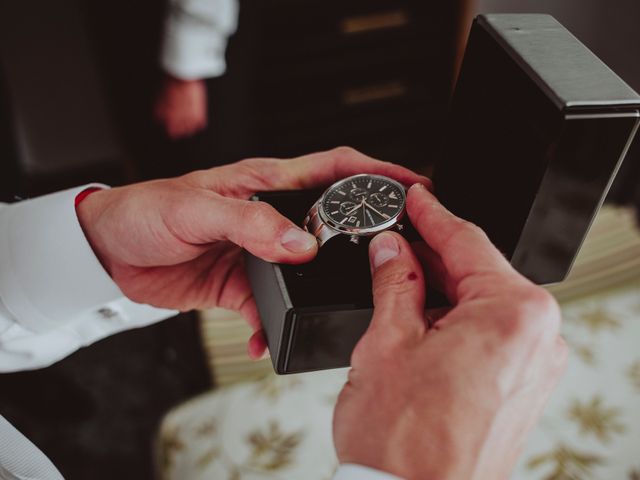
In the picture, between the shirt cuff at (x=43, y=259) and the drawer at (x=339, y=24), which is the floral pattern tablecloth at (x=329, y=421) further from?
the drawer at (x=339, y=24)

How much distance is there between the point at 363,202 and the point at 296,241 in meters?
0.10

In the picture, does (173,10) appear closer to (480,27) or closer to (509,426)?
(480,27)

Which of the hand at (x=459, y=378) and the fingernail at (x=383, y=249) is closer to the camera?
the hand at (x=459, y=378)

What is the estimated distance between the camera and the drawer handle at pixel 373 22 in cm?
→ 185

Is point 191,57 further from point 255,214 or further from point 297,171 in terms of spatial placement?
point 255,214

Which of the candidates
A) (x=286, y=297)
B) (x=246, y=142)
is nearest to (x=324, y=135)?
(x=246, y=142)

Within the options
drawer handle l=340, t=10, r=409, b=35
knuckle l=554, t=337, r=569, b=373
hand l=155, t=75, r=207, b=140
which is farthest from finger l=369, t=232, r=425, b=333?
drawer handle l=340, t=10, r=409, b=35

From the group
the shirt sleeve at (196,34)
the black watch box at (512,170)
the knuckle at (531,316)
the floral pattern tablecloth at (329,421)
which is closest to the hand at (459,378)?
the knuckle at (531,316)

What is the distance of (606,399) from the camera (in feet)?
3.13

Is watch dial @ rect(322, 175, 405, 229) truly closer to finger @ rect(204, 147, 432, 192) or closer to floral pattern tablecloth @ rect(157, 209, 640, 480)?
finger @ rect(204, 147, 432, 192)

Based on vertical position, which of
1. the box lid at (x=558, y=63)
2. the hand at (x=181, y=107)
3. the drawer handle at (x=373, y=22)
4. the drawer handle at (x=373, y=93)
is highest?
the box lid at (x=558, y=63)

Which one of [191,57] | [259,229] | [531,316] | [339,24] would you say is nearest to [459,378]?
[531,316]

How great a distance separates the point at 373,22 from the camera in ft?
6.18

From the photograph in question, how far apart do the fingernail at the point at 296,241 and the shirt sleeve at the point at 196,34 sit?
1.00 metres
